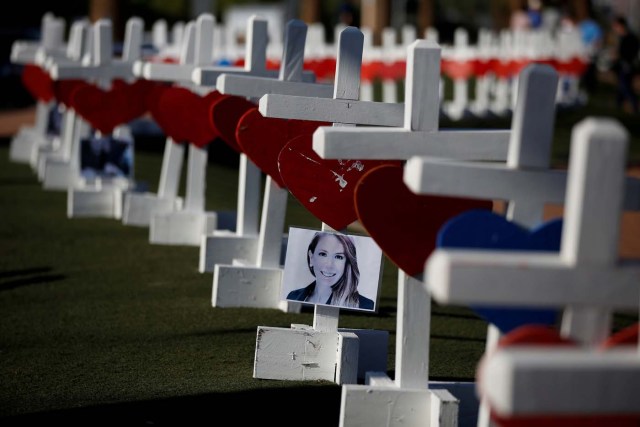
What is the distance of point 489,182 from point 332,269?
200 cm

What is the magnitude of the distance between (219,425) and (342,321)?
209 cm

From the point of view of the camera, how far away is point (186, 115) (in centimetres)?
851

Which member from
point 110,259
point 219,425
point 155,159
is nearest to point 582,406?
point 219,425

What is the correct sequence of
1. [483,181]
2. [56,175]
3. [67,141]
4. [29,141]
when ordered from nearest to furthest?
[483,181] → [56,175] → [67,141] → [29,141]

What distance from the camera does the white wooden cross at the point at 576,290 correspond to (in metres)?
2.35

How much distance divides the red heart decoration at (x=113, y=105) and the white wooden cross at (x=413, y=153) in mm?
5844

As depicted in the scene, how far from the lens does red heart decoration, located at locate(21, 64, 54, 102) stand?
13.8 metres

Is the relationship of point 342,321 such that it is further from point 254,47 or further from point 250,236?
point 254,47

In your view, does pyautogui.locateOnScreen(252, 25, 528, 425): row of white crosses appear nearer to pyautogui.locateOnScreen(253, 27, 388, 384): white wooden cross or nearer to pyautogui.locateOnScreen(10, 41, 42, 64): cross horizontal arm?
pyautogui.locateOnScreen(253, 27, 388, 384): white wooden cross

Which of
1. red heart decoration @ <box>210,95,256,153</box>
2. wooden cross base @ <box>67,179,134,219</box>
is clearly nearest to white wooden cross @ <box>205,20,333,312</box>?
red heart decoration @ <box>210,95,256,153</box>

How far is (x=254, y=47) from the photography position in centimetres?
724

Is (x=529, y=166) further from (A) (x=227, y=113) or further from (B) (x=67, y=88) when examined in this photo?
(B) (x=67, y=88)

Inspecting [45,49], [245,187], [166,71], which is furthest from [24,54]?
[245,187]

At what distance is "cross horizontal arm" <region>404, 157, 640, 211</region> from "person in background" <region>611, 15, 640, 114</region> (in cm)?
2283
